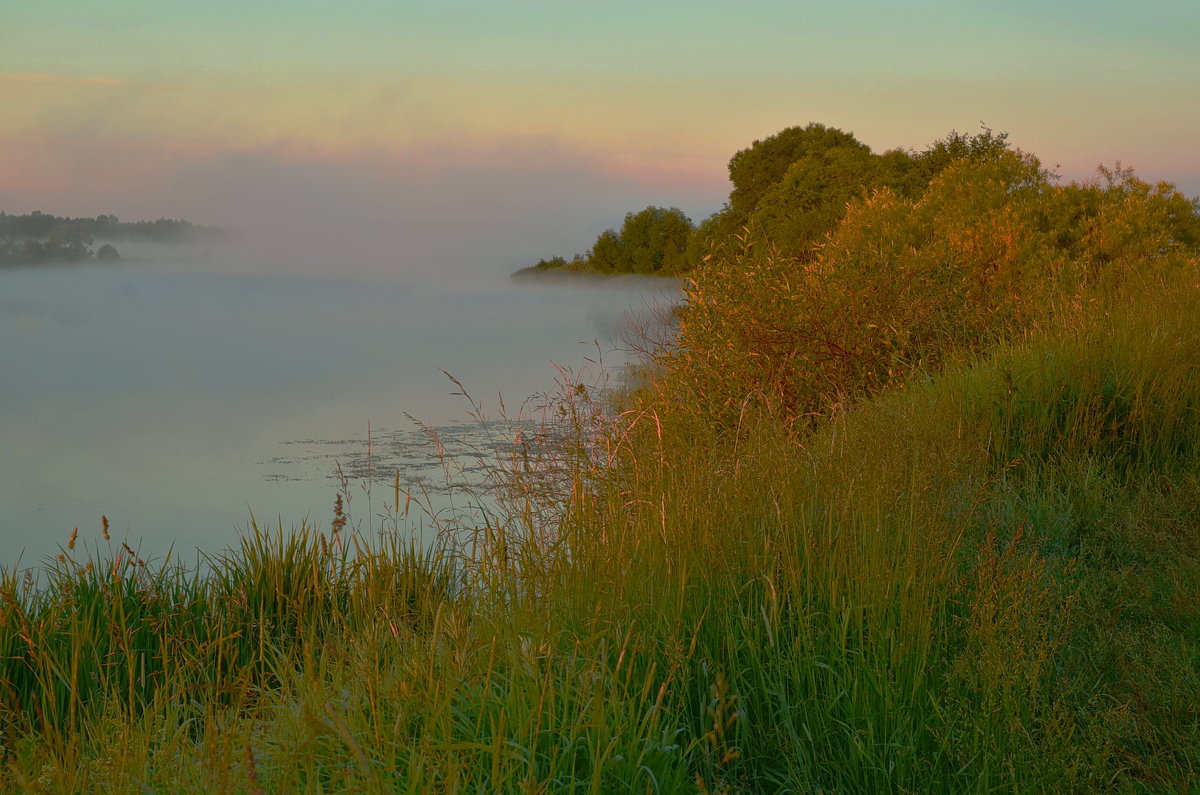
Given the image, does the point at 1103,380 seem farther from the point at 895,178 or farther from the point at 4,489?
the point at 895,178

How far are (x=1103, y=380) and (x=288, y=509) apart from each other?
8.51 metres

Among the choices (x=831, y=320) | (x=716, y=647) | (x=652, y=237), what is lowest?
(x=716, y=647)

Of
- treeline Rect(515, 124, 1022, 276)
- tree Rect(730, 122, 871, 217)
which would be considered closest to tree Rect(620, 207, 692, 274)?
treeline Rect(515, 124, 1022, 276)

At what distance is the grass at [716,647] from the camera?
251cm

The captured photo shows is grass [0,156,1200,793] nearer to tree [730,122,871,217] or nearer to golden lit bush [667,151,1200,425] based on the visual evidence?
golden lit bush [667,151,1200,425]

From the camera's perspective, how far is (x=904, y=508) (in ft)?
12.8

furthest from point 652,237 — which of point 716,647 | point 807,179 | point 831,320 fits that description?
point 716,647

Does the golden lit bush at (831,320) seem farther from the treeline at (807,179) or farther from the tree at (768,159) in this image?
the tree at (768,159)

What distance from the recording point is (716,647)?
10.6ft

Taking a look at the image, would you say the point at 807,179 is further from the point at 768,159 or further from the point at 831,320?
the point at 831,320

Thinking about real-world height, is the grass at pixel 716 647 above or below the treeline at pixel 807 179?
below

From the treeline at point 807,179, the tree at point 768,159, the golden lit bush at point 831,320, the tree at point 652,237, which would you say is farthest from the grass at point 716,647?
the tree at point 652,237

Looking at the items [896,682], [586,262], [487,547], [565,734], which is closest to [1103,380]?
[896,682]

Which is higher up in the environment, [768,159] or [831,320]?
[768,159]
